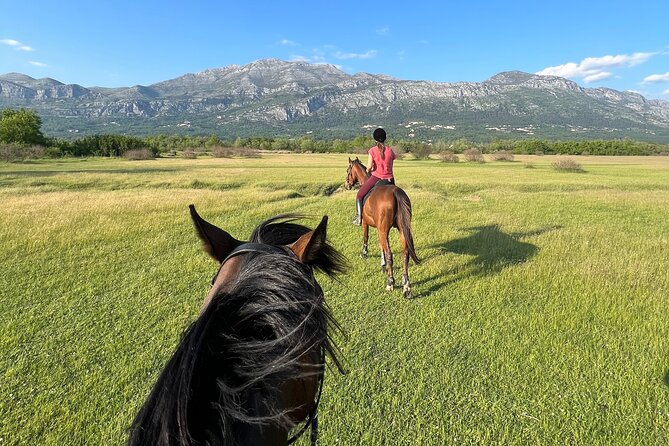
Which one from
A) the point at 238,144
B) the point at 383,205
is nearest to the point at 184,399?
the point at 383,205

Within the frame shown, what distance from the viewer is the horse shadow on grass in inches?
322

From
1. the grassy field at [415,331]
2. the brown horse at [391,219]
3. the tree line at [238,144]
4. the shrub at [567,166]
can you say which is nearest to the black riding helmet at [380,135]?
the brown horse at [391,219]

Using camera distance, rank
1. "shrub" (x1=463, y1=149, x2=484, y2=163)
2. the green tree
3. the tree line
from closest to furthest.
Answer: the green tree, the tree line, "shrub" (x1=463, y1=149, x2=484, y2=163)

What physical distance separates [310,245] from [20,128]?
8209 centimetres

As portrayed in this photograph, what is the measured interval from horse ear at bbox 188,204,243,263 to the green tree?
7722cm

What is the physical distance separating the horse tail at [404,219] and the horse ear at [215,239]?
5714 millimetres

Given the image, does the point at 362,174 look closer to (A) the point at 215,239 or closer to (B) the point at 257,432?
(A) the point at 215,239

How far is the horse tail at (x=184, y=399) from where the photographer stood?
1.07 metres

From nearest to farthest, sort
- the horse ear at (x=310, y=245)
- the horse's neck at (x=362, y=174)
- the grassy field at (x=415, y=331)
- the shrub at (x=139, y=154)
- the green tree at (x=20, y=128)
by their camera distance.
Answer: the horse ear at (x=310, y=245) → the grassy field at (x=415, y=331) → the horse's neck at (x=362, y=174) → the shrub at (x=139, y=154) → the green tree at (x=20, y=128)

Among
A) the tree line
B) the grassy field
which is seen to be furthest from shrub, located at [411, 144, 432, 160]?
the grassy field

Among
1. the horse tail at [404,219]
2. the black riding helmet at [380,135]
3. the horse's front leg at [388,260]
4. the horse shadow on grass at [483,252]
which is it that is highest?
the black riding helmet at [380,135]

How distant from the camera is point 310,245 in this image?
187 centimetres

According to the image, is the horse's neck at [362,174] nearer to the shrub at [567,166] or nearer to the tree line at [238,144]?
the shrub at [567,166]

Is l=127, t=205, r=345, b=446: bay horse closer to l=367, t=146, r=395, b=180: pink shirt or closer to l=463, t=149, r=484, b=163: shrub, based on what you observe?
l=367, t=146, r=395, b=180: pink shirt
